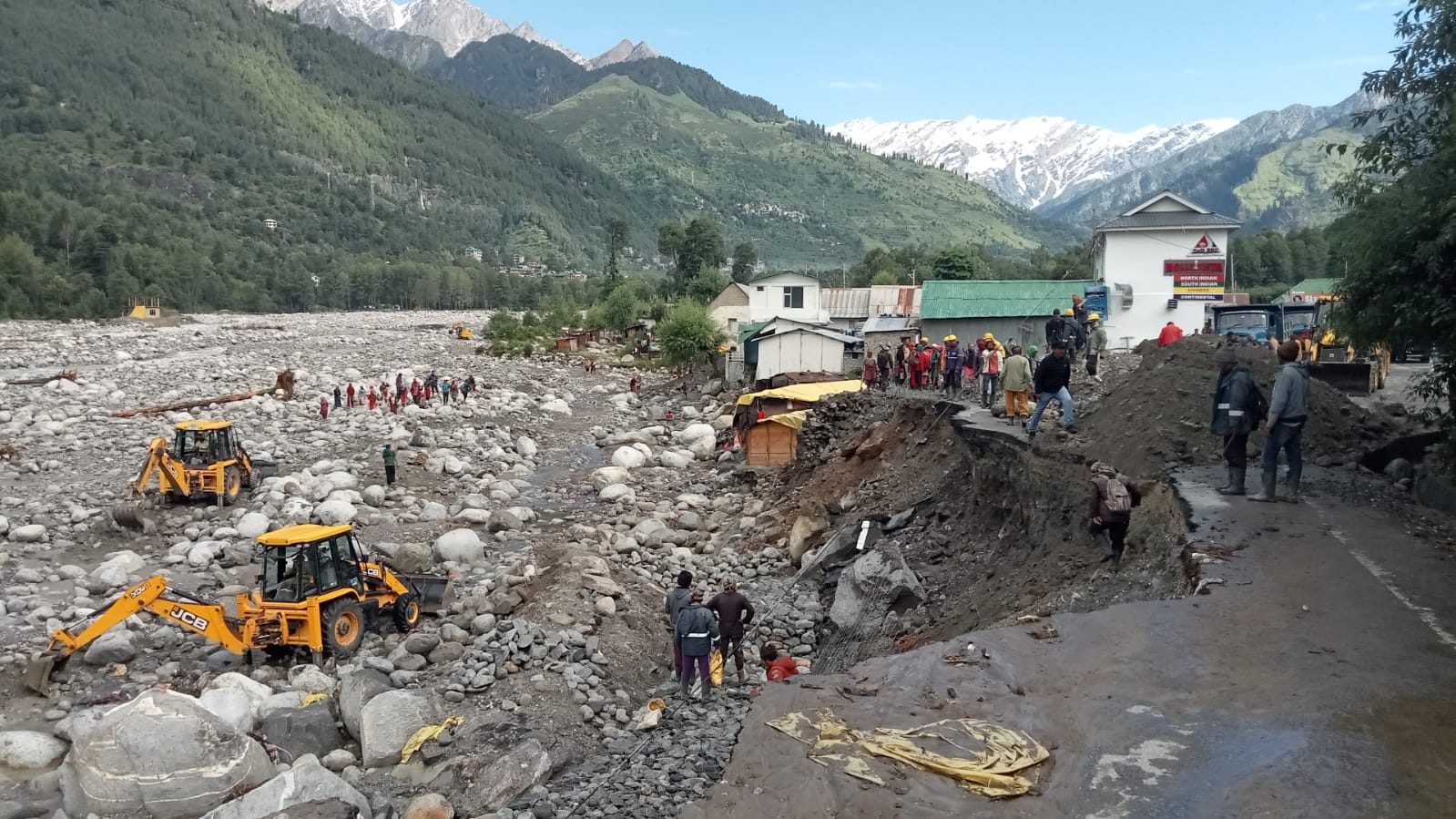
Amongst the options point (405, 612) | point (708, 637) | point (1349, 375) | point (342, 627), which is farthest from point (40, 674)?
point (1349, 375)

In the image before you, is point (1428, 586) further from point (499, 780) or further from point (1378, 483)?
point (499, 780)

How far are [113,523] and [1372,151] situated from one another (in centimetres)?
2133

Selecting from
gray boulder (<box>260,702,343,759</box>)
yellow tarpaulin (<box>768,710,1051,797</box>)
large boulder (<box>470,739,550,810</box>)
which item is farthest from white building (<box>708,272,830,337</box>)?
yellow tarpaulin (<box>768,710,1051,797</box>)

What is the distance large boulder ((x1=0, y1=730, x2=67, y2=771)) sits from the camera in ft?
32.4

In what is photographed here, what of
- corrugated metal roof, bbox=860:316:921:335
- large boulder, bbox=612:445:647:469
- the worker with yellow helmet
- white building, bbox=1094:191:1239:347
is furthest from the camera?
corrugated metal roof, bbox=860:316:921:335

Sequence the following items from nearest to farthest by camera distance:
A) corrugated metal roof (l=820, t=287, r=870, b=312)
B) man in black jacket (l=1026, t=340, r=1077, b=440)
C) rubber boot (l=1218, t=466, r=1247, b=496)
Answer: rubber boot (l=1218, t=466, r=1247, b=496)
man in black jacket (l=1026, t=340, r=1077, b=440)
corrugated metal roof (l=820, t=287, r=870, b=312)

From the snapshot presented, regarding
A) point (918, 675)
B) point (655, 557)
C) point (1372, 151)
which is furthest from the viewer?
point (655, 557)

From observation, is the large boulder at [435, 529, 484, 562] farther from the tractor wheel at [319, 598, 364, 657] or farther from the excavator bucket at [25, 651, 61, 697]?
the excavator bucket at [25, 651, 61, 697]

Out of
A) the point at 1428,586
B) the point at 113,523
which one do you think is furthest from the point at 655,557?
the point at 1428,586

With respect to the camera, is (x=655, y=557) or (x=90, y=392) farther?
(x=90, y=392)

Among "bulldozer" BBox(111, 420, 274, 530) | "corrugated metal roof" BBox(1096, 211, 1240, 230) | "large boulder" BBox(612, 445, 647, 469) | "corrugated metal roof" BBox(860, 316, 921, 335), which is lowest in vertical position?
"large boulder" BBox(612, 445, 647, 469)

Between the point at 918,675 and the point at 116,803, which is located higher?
the point at 918,675

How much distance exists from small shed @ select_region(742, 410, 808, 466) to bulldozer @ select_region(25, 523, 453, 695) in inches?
508

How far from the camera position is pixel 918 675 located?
7.18m
